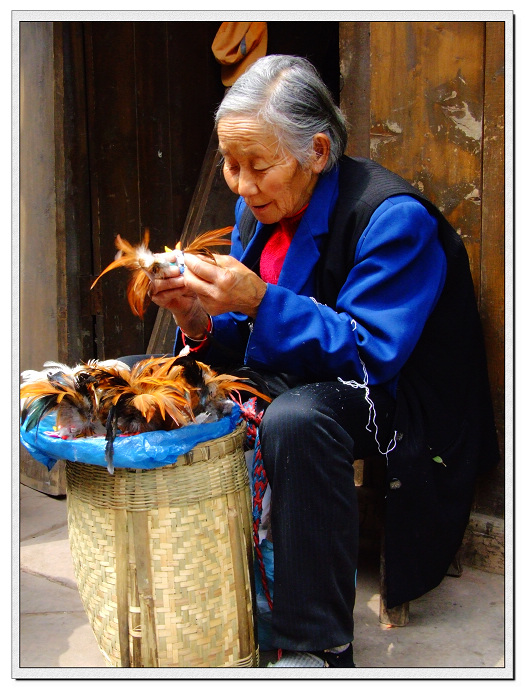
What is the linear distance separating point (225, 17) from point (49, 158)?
49.5 inches

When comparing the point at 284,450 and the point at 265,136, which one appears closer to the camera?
the point at 284,450

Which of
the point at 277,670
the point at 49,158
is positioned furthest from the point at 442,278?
the point at 49,158

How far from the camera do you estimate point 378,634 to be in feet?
7.17

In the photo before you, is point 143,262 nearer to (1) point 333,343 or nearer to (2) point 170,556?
(1) point 333,343

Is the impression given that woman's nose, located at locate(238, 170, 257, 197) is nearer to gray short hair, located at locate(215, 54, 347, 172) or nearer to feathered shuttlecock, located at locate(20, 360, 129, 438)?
gray short hair, located at locate(215, 54, 347, 172)

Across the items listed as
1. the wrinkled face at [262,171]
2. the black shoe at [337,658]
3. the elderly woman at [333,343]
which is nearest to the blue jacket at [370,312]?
the elderly woman at [333,343]

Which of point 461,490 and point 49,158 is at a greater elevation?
point 49,158

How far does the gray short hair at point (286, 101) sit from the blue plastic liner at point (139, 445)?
0.80 meters

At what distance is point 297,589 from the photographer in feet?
5.82

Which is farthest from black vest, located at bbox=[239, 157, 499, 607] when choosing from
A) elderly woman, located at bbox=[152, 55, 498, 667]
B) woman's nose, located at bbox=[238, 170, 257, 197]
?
woman's nose, located at bbox=[238, 170, 257, 197]

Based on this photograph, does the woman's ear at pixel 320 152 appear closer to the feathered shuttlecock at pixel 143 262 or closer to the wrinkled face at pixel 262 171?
the wrinkled face at pixel 262 171

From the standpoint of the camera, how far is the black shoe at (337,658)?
1.82m

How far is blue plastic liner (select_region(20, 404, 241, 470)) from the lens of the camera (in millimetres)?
1682

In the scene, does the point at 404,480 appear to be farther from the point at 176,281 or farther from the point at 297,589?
the point at 176,281
